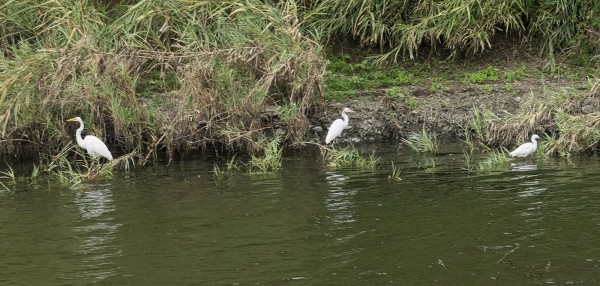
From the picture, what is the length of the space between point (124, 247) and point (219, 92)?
17.8 ft

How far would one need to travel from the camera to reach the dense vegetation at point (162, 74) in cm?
1420

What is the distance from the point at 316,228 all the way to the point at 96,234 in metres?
2.16

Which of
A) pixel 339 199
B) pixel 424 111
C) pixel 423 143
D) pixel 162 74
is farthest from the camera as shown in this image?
pixel 424 111

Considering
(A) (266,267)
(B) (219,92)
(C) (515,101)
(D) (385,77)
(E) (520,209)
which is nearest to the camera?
(A) (266,267)

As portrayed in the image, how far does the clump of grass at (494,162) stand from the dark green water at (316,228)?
0.22 meters

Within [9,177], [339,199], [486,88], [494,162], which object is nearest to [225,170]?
[339,199]

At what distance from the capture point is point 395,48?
57.3 feet

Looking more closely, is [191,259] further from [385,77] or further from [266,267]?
[385,77]

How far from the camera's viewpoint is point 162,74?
14.7 meters

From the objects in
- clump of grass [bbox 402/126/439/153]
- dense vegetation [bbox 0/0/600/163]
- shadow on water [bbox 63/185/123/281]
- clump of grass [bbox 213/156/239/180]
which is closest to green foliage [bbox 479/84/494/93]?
dense vegetation [bbox 0/0/600/163]

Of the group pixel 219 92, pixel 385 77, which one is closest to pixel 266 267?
pixel 219 92

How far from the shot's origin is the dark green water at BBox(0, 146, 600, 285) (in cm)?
820

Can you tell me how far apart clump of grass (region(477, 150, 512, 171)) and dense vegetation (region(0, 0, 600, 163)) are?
2.27m

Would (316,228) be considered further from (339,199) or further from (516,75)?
(516,75)
